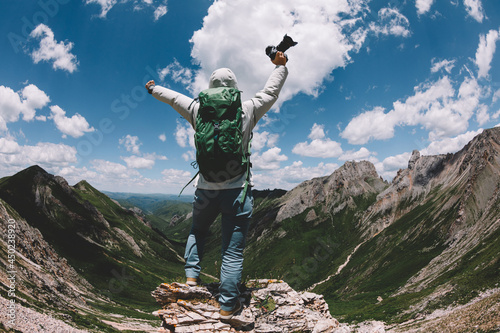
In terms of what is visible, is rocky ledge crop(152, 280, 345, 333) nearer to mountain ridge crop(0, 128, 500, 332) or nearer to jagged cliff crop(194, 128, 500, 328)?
mountain ridge crop(0, 128, 500, 332)

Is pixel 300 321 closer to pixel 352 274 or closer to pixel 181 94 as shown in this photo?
pixel 181 94

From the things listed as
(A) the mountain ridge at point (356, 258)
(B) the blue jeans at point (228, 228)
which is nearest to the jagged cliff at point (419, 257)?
(A) the mountain ridge at point (356, 258)

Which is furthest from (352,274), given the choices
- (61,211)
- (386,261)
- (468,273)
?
(61,211)

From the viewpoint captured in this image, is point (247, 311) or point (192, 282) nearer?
point (192, 282)

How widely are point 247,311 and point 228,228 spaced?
2.89 metres

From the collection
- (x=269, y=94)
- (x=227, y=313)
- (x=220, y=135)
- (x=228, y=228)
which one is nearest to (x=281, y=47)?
(x=269, y=94)

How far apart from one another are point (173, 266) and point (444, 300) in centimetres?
18252

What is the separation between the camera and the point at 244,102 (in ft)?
23.2

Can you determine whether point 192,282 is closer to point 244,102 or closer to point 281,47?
point 244,102

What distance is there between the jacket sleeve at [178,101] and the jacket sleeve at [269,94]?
1.51 meters

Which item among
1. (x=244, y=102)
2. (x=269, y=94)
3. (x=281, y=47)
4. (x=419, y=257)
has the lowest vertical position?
(x=419, y=257)

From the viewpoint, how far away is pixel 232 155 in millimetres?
6355

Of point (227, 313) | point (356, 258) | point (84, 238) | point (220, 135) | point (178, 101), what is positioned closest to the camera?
point (220, 135)

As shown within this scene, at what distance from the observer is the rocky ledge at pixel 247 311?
6.99 metres
